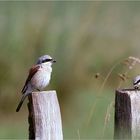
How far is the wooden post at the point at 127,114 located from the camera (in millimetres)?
4520

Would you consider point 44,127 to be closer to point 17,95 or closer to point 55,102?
point 55,102

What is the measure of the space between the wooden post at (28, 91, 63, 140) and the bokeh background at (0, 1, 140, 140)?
3.45 metres

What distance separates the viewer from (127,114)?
4551mm

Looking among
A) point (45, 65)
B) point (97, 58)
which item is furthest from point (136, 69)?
point (45, 65)

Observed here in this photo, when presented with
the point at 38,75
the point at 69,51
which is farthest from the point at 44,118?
the point at 69,51

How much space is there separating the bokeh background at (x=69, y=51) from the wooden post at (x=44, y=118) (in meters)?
3.45

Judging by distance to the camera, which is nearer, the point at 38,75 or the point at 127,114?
the point at 127,114

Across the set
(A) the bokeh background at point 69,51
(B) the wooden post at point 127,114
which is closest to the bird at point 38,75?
(A) the bokeh background at point 69,51

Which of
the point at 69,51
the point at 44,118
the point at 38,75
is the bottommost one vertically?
the point at 44,118

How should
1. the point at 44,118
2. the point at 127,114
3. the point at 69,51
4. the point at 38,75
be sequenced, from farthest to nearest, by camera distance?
the point at 69,51 → the point at 38,75 → the point at 44,118 → the point at 127,114

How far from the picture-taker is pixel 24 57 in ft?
31.3

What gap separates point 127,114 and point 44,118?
1.67 feet

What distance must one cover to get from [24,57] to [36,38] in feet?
1.50

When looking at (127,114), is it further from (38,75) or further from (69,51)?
(69,51)
